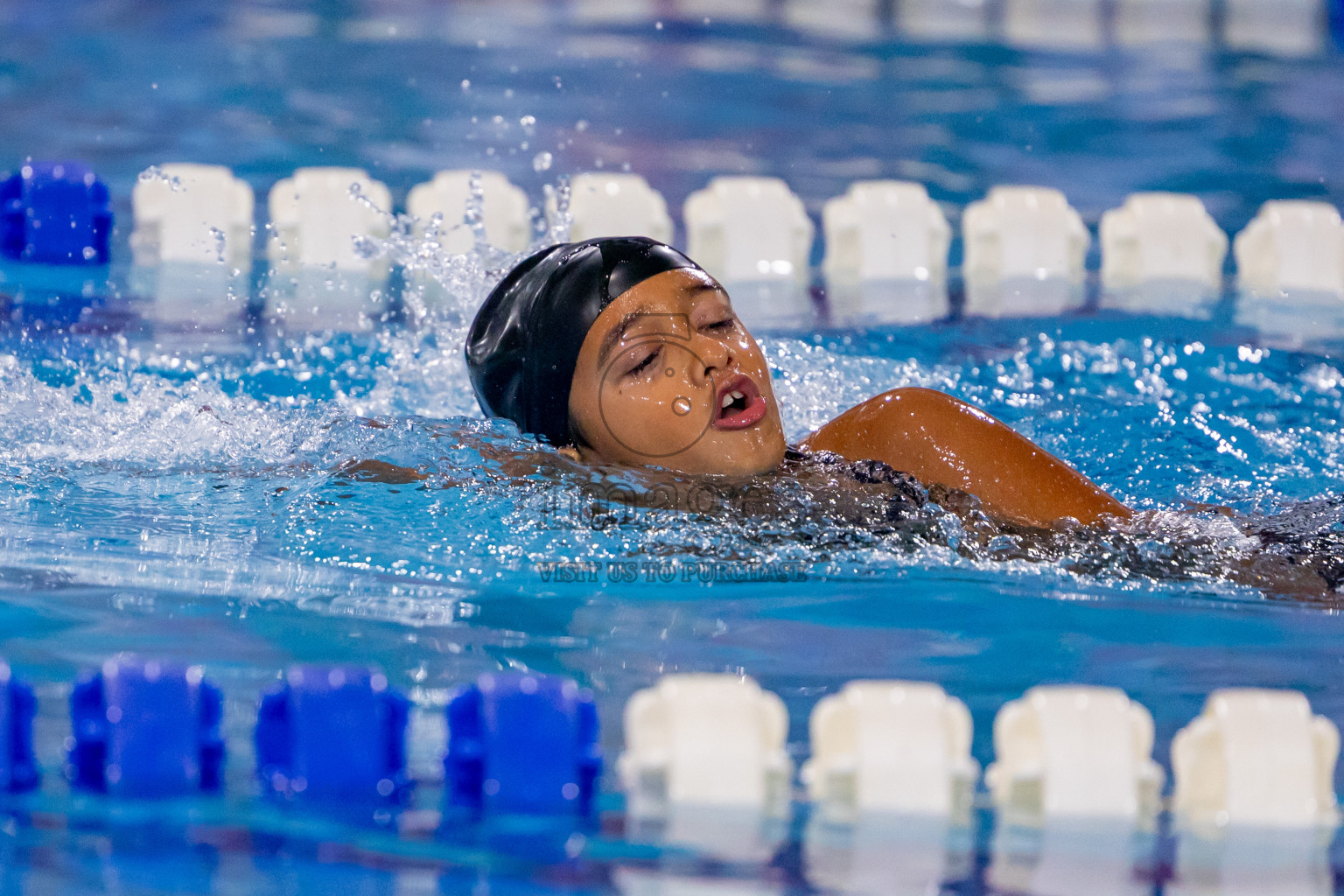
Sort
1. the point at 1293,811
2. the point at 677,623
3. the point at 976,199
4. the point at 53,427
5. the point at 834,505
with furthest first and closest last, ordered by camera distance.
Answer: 1. the point at 976,199
2. the point at 53,427
3. the point at 834,505
4. the point at 677,623
5. the point at 1293,811

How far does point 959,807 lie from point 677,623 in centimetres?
49

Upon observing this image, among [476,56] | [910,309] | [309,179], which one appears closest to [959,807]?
[910,309]

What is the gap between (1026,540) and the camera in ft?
6.81

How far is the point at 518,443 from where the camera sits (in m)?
2.17

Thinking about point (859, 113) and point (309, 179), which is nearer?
point (309, 179)

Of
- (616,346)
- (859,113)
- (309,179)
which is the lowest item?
(616,346)

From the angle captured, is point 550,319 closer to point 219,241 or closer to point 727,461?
point 727,461

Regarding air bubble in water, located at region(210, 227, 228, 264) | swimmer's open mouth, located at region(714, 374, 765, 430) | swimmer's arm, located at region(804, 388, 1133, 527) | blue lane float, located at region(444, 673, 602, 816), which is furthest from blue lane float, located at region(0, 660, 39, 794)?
air bubble in water, located at region(210, 227, 228, 264)

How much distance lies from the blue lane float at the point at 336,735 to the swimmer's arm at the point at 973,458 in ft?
3.16

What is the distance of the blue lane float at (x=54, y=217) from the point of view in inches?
147

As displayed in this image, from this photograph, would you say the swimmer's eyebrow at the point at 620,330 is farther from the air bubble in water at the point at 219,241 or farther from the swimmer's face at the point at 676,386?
the air bubble in water at the point at 219,241

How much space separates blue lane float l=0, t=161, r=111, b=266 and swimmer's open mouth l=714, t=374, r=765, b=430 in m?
2.40

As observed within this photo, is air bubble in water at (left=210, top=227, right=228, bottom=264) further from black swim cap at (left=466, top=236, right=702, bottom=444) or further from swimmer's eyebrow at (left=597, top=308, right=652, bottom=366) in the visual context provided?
swimmer's eyebrow at (left=597, top=308, right=652, bottom=366)

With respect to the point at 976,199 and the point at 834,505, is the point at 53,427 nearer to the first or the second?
the point at 834,505
